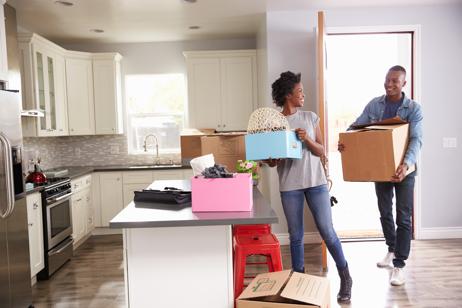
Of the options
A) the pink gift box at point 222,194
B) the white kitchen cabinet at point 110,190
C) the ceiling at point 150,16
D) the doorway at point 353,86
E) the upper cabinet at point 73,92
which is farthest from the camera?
the doorway at point 353,86

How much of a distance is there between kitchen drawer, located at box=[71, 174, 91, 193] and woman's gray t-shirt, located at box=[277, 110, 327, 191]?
111 inches

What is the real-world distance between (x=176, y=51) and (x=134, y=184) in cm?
199

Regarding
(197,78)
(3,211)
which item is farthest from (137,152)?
(3,211)

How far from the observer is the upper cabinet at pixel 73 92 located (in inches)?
181

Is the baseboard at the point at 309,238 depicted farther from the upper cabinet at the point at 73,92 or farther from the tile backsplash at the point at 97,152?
the upper cabinet at the point at 73,92

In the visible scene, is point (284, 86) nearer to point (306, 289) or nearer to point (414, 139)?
point (414, 139)

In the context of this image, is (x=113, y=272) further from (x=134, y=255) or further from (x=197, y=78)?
(x=197, y=78)

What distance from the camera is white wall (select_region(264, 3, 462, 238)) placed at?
4656mm

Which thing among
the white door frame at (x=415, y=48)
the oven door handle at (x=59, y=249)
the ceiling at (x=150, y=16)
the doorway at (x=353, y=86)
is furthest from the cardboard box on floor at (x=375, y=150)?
the doorway at (x=353, y=86)

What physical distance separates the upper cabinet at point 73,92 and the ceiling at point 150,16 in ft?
0.92

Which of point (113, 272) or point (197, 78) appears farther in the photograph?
point (197, 78)

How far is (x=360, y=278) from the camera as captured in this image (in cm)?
357

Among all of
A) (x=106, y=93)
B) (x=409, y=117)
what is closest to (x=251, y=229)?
(x=409, y=117)

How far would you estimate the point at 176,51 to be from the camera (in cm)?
609
